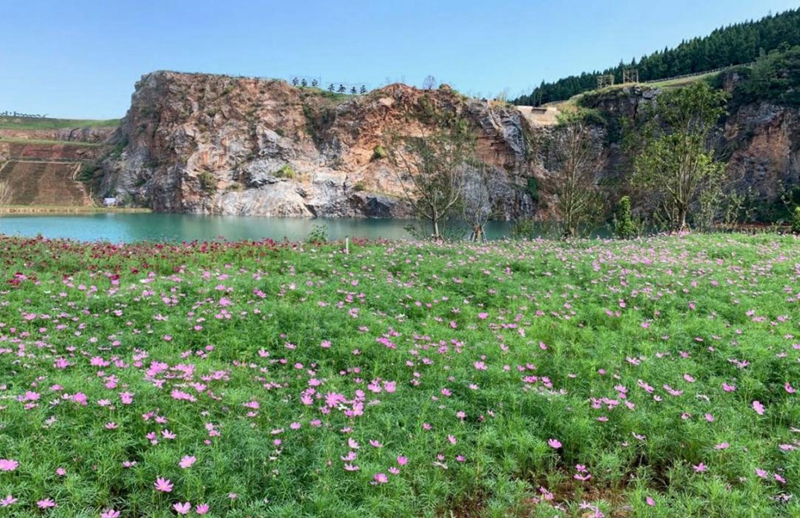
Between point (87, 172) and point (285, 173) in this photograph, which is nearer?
point (285, 173)

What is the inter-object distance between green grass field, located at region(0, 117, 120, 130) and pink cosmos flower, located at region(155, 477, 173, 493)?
531 feet

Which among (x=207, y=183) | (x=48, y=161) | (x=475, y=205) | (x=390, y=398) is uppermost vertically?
(x=48, y=161)

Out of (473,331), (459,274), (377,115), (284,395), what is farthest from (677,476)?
(377,115)

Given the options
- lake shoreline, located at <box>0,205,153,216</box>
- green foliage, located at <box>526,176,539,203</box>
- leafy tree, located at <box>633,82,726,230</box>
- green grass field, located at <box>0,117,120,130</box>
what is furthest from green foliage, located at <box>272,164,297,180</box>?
green grass field, located at <box>0,117,120,130</box>

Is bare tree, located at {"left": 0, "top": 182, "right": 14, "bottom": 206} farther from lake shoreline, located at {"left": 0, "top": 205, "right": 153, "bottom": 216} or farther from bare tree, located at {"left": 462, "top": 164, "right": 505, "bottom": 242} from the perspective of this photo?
bare tree, located at {"left": 462, "top": 164, "right": 505, "bottom": 242}

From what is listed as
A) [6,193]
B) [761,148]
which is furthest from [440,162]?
[6,193]

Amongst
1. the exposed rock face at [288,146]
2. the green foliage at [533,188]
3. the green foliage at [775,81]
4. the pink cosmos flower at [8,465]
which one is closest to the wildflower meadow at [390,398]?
the pink cosmos flower at [8,465]

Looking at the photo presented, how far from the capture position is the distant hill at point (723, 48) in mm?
78088

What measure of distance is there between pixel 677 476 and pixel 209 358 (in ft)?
13.4

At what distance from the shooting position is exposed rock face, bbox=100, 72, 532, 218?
75.5 m

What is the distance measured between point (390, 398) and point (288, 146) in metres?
81.6

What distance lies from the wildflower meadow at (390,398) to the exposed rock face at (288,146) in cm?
6702

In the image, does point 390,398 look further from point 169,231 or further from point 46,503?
point 169,231

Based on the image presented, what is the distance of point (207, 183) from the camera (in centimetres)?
7712
